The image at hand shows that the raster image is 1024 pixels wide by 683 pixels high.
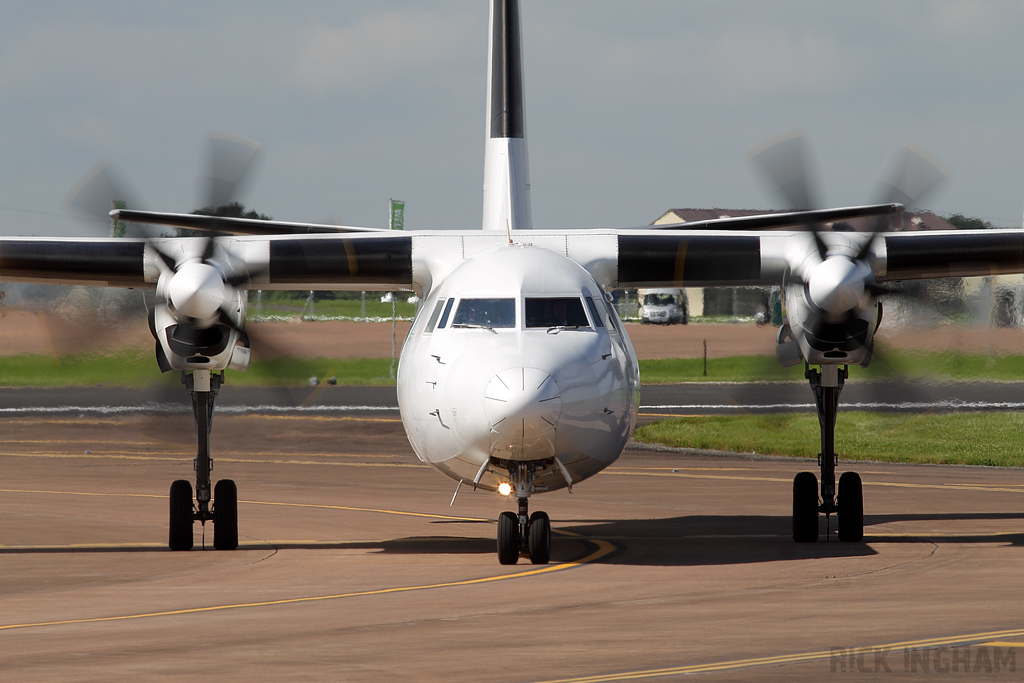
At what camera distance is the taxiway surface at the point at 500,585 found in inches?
360

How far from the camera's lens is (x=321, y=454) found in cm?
3034

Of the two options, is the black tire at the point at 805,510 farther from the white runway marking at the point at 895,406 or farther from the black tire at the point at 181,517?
the white runway marking at the point at 895,406

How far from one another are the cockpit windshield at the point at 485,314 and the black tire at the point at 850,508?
5168mm

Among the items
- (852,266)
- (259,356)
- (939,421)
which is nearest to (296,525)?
(259,356)

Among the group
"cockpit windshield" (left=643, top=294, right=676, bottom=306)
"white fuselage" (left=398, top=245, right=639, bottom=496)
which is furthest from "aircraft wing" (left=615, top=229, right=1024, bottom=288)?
"cockpit windshield" (left=643, top=294, right=676, bottom=306)

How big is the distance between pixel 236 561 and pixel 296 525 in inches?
125

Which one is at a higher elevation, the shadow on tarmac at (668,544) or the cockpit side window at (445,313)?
the cockpit side window at (445,313)

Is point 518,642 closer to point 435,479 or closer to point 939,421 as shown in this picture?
point 435,479

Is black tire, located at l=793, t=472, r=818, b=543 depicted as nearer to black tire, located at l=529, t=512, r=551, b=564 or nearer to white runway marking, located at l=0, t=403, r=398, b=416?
black tire, located at l=529, t=512, r=551, b=564

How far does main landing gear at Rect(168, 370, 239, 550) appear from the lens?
15844 mm

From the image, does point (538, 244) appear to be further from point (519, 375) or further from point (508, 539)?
point (508, 539)

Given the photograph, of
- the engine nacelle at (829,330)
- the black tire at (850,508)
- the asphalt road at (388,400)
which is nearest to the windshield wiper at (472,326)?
the engine nacelle at (829,330)

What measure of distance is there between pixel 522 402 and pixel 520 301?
1678mm

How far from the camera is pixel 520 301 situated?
13.8 m
